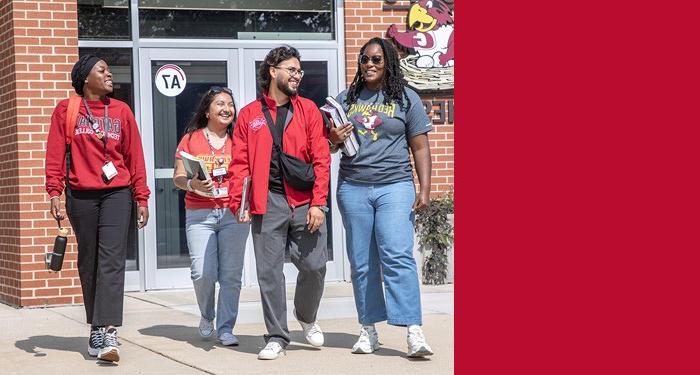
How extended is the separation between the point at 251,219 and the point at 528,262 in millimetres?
5121

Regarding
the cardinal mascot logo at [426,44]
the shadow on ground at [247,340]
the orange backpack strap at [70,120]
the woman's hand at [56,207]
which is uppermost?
the cardinal mascot logo at [426,44]

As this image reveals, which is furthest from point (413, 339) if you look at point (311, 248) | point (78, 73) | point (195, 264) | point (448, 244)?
point (448, 244)

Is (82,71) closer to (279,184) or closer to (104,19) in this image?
(279,184)

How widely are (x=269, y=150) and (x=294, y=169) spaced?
181 millimetres

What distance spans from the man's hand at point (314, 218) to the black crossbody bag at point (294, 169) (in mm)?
152

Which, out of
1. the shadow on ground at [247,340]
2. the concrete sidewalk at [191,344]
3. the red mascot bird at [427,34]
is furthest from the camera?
the red mascot bird at [427,34]

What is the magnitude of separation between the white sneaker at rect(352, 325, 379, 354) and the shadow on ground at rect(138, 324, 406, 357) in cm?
7

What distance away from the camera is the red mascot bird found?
10.5 m

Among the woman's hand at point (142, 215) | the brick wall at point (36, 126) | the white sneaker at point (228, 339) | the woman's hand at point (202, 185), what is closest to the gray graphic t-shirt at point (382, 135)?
the woman's hand at point (202, 185)

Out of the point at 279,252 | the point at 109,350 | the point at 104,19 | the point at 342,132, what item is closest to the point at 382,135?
the point at 342,132

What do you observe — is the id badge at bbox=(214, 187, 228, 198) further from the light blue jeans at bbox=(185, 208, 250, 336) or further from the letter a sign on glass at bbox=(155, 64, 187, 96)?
the letter a sign on glass at bbox=(155, 64, 187, 96)

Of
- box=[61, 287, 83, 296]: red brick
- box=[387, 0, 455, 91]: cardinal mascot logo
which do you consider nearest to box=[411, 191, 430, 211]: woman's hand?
box=[61, 287, 83, 296]: red brick

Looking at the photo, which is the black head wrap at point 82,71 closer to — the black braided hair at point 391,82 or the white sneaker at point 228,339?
the black braided hair at point 391,82

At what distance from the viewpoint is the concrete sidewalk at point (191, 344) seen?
581 centimetres
